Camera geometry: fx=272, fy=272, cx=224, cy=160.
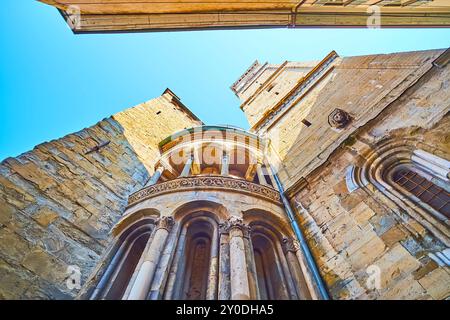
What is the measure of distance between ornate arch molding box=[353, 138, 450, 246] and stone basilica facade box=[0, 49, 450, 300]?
0.03 metres

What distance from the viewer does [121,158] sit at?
10.4m

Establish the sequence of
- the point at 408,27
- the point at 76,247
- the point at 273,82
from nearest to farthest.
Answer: the point at 76,247 < the point at 408,27 < the point at 273,82

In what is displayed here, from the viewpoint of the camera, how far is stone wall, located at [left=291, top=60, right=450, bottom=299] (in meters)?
4.45

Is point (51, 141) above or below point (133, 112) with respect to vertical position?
below

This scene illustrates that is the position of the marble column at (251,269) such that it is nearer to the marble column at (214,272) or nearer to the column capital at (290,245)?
the marble column at (214,272)

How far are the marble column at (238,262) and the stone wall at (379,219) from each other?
1700 mm

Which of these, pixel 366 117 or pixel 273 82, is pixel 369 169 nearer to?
pixel 366 117

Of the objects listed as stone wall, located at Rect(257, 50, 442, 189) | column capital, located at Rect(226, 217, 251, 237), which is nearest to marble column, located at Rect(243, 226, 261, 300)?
column capital, located at Rect(226, 217, 251, 237)

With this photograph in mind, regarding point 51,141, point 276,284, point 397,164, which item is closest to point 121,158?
point 51,141

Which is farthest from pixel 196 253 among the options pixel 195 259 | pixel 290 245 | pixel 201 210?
pixel 290 245

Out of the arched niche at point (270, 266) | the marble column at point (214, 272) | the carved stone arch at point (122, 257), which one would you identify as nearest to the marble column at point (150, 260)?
the carved stone arch at point (122, 257)

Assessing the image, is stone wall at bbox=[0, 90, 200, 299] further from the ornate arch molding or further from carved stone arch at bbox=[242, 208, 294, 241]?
the ornate arch molding

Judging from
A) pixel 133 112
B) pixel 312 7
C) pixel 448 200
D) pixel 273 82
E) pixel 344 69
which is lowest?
pixel 448 200

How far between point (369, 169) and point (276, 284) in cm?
365
